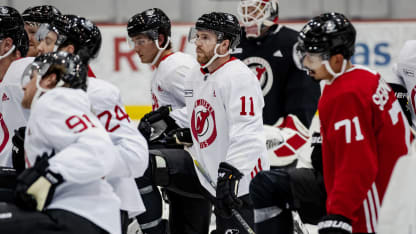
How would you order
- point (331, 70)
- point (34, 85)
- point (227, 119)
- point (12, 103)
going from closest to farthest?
point (34, 85) → point (331, 70) → point (12, 103) → point (227, 119)

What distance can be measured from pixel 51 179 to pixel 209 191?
1449 mm

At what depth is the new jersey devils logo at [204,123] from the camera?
12.0 ft

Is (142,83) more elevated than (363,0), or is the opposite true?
(363,0)

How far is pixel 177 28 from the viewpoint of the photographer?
25.5 ft

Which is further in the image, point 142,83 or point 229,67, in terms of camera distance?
point 142,83

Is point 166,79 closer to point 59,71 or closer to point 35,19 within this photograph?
point 35,19

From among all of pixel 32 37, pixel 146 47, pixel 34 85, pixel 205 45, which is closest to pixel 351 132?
pixel 34 85

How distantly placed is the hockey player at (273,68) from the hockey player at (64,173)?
228 cm

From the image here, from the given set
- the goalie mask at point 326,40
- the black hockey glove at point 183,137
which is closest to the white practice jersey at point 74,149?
the goalie mask at point 326,40

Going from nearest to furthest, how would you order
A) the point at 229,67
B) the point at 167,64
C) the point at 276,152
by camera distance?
the point at 229,67
the point at 167,64
the point at 276,152

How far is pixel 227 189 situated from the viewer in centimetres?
339

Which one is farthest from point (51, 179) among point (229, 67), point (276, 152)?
point (276, 152)

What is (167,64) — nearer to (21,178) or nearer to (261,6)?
(261,6)

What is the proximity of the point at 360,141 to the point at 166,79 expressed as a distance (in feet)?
5.58
